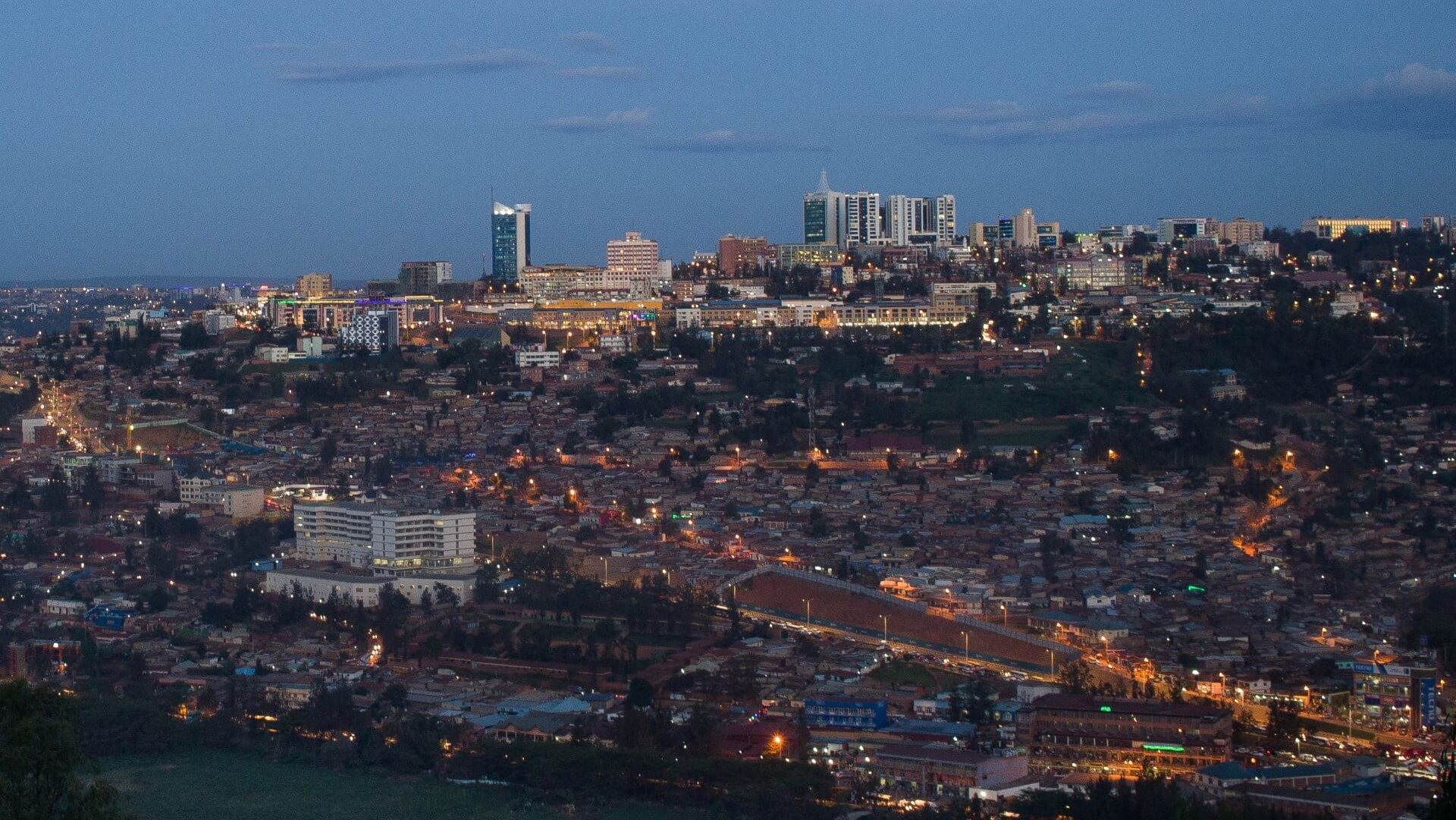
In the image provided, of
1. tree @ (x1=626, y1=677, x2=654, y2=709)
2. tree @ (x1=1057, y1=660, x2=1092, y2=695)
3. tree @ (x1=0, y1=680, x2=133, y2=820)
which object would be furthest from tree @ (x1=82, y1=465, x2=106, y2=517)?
tree @ (x1=0, y1=680, x2=133, y2=820)

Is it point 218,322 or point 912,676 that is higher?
point 218,322

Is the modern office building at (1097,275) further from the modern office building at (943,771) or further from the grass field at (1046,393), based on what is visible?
the modern office building at (943,771)

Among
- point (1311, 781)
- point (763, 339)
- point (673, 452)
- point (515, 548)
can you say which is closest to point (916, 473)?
point (673, 452)

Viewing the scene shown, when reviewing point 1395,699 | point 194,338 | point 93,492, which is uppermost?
point 194,338

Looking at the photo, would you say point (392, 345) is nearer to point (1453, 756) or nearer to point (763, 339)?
point (763, 339)

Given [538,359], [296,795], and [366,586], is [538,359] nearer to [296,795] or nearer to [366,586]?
[366,586]

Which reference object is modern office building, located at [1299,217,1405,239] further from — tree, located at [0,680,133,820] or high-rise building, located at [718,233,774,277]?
tree, located at [0,680,133,820]

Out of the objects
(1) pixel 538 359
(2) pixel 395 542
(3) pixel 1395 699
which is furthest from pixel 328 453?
(3) pixel 1395 699
